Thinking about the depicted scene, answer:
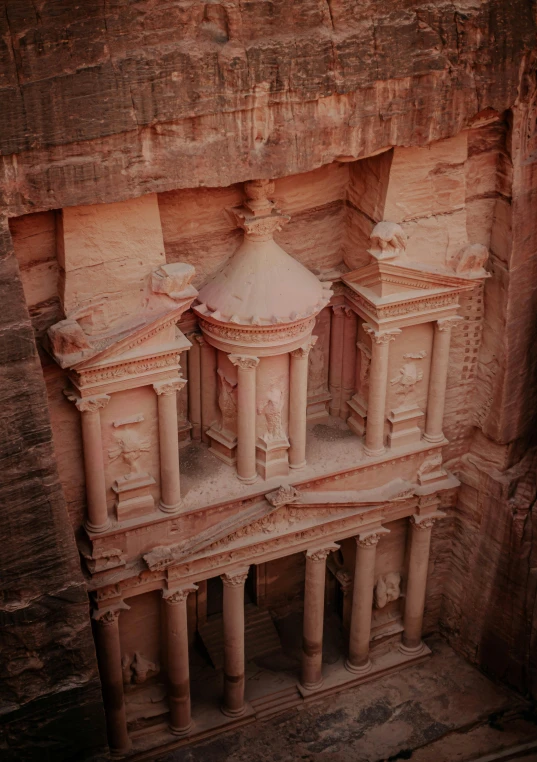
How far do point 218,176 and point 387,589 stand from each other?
7.55 metres

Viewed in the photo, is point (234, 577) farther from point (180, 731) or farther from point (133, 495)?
point (180, 731)

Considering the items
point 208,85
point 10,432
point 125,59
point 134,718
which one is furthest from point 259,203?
point 134,718

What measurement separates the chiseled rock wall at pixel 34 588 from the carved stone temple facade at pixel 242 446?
0.97 metres

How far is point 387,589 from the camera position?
17188mm

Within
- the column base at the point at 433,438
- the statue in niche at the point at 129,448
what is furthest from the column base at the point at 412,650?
the statue in niche at the point at 129,448

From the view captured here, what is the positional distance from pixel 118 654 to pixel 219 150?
22.5 feet

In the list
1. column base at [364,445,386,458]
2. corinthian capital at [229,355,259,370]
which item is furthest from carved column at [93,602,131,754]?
column base at [364,445,386,458]

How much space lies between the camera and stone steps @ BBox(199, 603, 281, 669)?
674 inches

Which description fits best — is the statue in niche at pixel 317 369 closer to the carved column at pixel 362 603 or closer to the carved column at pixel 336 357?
the carved column at pixel 336 357

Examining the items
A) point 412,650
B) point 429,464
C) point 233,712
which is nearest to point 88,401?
point 429,464

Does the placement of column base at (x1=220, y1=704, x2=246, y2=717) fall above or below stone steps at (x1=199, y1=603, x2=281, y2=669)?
below

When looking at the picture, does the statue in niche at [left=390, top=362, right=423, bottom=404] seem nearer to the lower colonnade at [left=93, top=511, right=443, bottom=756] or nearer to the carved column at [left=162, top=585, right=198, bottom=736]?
the lower colonnade at [left=93, top=511, right=443, bottom=756]

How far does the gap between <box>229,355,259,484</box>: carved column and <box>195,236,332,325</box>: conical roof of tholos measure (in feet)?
2.06

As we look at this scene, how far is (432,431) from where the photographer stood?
16109 millimetres
